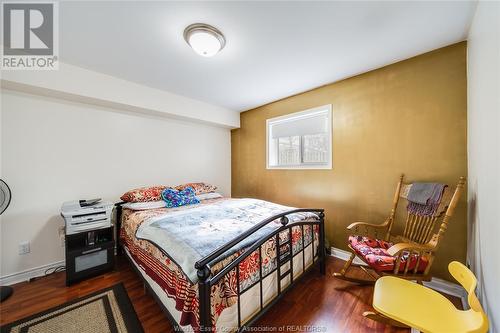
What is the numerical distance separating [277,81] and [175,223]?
2232mm

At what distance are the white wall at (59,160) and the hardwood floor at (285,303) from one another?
552 mm

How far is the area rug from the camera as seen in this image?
1474mm

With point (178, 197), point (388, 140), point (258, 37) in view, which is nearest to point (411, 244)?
point (388, 140)

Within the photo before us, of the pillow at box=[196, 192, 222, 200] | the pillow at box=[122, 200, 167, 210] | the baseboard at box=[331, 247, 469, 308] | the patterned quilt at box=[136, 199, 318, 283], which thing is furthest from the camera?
the pillow at box=[196, 192, 222, 200]

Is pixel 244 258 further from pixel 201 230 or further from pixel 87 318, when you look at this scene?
pixel 87 318

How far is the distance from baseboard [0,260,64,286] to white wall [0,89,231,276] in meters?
0.05

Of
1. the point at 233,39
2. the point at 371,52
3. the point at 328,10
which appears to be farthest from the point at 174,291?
→ the point at 371,52

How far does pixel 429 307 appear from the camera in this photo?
1.13m

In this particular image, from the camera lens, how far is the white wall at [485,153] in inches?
41.6

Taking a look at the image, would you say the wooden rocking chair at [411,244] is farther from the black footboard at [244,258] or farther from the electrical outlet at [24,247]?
the electrical outlet at [24,247]

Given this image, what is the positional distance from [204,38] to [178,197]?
202 cm

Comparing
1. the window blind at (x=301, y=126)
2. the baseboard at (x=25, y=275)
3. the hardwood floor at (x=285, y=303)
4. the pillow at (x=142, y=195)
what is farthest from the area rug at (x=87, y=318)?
the window blind at (x=301, y=126)

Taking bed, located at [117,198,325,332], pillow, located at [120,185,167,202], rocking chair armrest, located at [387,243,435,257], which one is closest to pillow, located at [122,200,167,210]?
pillow, located at [120,185,167,202]

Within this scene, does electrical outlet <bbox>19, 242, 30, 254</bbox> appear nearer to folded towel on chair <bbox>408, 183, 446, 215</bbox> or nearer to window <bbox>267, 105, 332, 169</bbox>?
window <bbox>267, 105, 332, 169</bbox>
